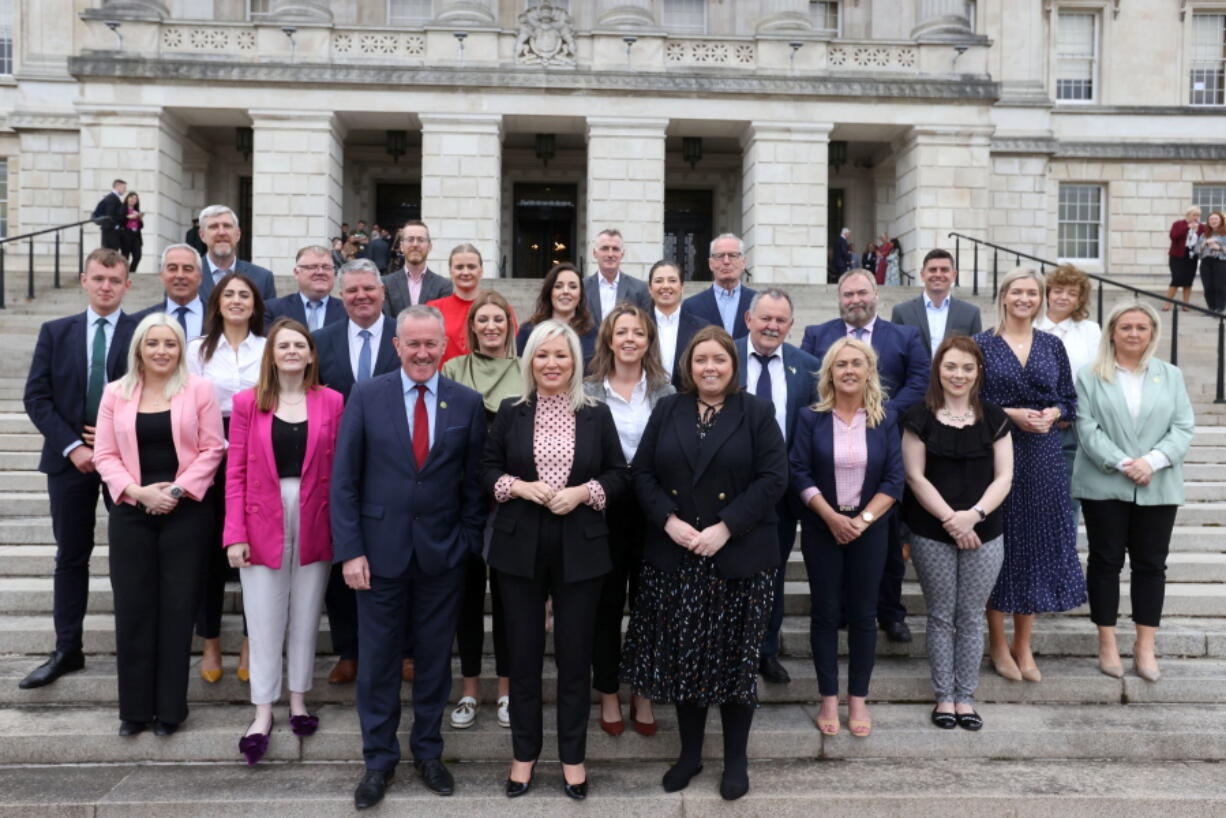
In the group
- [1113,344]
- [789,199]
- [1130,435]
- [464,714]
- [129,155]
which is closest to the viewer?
[464,714]

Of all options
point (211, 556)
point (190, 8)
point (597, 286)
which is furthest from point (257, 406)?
point (190, 8)

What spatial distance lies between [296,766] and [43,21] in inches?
1055

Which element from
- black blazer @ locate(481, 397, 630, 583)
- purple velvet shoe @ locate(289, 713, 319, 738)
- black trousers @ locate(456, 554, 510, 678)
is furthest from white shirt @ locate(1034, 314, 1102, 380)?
purple velvet shoe @ locate(289, 713, 319, 738)

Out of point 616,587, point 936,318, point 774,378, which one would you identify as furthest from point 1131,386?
point 616,587

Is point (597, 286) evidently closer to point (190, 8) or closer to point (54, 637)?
point (54, 637)

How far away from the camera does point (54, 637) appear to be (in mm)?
5645

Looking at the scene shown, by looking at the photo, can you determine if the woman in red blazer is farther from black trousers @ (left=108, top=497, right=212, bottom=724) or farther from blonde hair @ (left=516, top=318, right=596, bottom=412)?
blonde hair @ (left=516, top=318, right=596, bottom=412)

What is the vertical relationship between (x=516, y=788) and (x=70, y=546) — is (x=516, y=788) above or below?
below

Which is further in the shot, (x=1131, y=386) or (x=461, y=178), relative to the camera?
(x=461, y=178)

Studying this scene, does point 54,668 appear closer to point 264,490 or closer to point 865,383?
point 264,490

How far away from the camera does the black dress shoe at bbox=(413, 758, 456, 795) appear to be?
4.49 m

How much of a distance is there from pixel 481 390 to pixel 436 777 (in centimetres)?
195

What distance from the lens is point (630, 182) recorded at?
71.6 feet

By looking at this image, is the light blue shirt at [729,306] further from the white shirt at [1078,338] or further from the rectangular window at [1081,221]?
the rectangular window at [1081,221]
